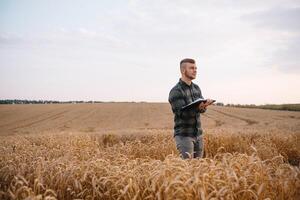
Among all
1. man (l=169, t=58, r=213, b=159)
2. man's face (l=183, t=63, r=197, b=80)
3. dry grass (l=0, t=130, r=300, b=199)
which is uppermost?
man's face (l=183, t=63, r=197, b=80)

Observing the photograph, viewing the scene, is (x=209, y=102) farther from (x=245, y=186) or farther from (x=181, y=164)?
(x=245, y=186)

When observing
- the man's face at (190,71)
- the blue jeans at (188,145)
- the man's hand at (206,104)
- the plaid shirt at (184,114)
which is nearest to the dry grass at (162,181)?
the man's hand at (206,104)

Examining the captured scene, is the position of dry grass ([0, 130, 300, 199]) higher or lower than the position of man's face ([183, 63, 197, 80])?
lower

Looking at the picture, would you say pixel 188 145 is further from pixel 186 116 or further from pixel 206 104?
pixel 206 104

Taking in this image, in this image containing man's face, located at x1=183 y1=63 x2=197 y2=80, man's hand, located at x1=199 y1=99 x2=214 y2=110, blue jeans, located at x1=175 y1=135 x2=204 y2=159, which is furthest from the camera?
man's face, located at x1=183 y1=63 x2=197 y2=80

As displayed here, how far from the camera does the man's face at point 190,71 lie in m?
6.11

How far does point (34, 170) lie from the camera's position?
16.3 feet

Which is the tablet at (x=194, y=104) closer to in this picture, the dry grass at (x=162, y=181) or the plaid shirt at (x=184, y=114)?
the plaid shirt at (x=184, y=114)

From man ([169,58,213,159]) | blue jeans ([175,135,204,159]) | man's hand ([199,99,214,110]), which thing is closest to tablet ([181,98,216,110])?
man's hand ([199,99,214,110])

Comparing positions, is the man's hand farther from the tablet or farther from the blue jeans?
the blue jeans

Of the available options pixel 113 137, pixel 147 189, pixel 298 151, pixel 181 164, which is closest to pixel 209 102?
pixel 181 164

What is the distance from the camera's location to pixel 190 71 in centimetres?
612

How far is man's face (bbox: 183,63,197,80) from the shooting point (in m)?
6.11

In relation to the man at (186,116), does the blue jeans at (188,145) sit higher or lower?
lower
